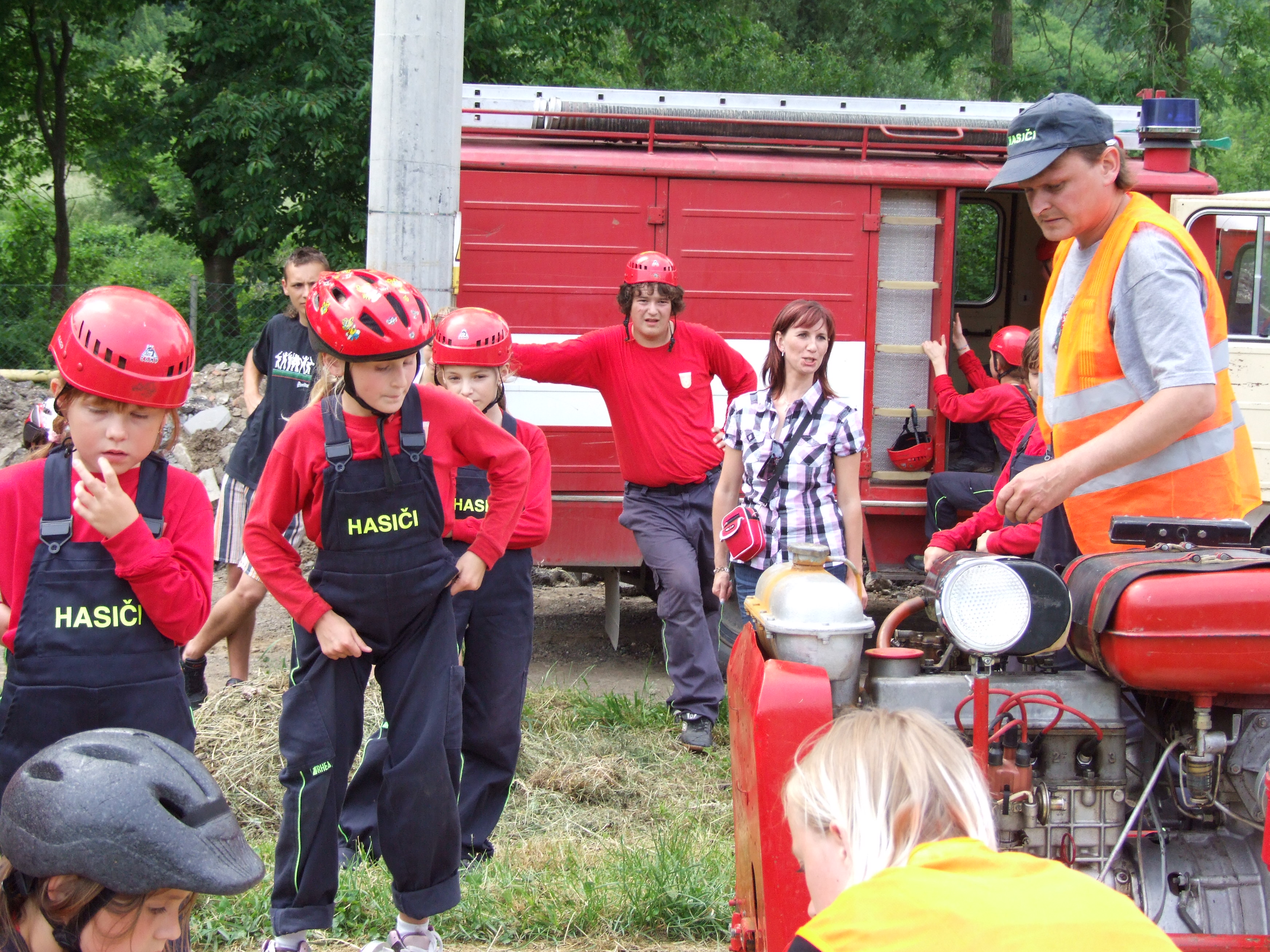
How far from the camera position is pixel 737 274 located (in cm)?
700

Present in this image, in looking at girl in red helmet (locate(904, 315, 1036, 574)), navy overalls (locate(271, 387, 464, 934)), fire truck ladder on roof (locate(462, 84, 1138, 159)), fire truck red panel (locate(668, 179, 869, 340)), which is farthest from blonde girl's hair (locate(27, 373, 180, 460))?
girl in red helmet (locate(904, 315, 1036, 574))

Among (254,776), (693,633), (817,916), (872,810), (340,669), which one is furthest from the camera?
(693,633)

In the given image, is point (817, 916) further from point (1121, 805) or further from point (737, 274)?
point (737, 274)

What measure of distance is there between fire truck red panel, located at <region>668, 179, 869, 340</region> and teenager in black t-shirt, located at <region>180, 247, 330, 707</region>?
2.08 metres

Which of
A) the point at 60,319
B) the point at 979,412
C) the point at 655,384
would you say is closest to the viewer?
the point at 655,384

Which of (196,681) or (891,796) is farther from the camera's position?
(196,681)

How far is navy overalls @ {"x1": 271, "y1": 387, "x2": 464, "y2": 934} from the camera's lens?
3.32 meters

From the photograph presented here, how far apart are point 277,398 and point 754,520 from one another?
2.43 m

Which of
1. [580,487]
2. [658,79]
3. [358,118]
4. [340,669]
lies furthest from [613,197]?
[658,79]

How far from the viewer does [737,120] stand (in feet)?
23.5

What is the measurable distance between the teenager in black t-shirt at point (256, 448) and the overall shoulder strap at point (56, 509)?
9.48ft

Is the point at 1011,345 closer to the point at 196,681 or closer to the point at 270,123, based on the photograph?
the point at 196,681

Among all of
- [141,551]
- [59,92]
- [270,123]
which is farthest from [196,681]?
[59,92]

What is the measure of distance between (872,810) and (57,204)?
1988 centimetres
